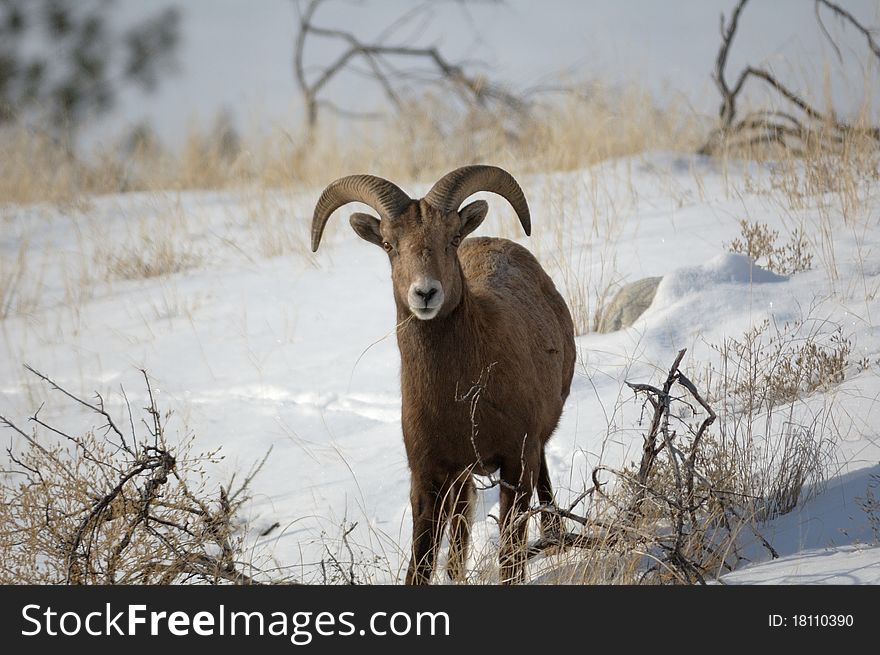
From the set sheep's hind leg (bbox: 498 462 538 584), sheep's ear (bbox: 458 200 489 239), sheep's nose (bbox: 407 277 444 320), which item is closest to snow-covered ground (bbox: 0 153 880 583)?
sheep's hind leg (bbox: 498 462 538 584)

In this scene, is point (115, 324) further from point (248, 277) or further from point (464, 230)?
point (464, 230)

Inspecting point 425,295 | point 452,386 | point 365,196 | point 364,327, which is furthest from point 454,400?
point 364,327

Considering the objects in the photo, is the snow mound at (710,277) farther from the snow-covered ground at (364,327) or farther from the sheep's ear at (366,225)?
the sheep's ear at (366,225)

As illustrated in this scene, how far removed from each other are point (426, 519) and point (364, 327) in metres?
4.47

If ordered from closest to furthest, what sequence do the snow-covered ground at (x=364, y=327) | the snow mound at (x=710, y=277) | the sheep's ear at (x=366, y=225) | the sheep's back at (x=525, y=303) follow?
the sheep's ear at (x=366, y=225), the sheep's back at (x=525, y=303), the snow-covered ground at (x=364, y=327), the snow mound at (x=710, y=277)

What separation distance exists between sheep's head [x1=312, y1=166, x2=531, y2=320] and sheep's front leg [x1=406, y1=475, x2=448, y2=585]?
31.4 inches

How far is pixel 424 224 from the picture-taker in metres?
4.42

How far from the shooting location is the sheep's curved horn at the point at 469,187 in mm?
4566

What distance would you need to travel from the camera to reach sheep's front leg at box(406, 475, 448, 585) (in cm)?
451

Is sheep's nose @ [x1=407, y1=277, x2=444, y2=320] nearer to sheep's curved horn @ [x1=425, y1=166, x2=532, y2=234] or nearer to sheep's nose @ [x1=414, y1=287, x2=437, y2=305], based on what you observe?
sheep's nose @ [x1=414, y1=287, x2=437, y2=305]

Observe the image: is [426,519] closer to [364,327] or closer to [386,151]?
[364,327]

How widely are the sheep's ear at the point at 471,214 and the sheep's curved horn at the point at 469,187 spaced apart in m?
0.06

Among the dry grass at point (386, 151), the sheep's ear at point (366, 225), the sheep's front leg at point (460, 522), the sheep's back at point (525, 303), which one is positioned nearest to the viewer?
the sheep's front leg at point (460, 522)

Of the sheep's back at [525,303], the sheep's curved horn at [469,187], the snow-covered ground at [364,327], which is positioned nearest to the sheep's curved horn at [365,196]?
the sheep's curved horn at [469,187]
